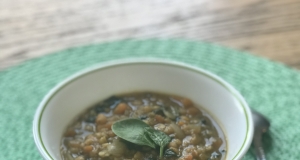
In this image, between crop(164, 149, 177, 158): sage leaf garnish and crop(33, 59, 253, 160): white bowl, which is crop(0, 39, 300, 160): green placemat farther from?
crop(164, 149, 177, 158): sage leaf garnish

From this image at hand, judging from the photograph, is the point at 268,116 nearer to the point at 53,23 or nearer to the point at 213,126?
the point at 213,126

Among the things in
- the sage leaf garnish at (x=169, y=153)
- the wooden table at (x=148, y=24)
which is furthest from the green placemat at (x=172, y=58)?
the sage leaf garnish at (x=169, y=153)

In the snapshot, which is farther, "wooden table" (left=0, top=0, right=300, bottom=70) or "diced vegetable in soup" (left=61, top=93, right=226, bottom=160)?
"wooden table" (left=0, top=0, right=300, bottom=70)

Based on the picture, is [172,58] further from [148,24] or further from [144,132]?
[144,132]

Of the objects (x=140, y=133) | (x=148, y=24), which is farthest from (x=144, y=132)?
(x=148, y=24)

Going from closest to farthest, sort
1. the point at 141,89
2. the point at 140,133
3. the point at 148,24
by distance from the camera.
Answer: the point at 140,133 < the point at 141,89 < the point at 148,24

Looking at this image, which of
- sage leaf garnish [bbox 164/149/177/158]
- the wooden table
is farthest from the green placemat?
sage leaf garnish [bbox 164/149/177/158]
